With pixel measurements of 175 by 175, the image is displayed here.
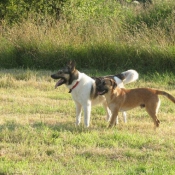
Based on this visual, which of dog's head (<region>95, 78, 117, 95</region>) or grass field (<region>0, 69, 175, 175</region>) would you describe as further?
dog's head (<region>95, 78, 117, 95</region>)

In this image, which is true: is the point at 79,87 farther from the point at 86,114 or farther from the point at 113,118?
the point at 113,118

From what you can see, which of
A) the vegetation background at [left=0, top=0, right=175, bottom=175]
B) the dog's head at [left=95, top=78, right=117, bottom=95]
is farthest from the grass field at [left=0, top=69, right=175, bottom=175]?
the dog's head at [left=95, top=78, right=117, bottom=95]

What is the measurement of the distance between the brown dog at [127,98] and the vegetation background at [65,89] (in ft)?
0.96

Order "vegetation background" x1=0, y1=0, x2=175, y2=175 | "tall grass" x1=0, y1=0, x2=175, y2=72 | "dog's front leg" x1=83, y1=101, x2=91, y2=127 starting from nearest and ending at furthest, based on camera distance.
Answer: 1. "vegetation background" x1=0, y1=0, x2=175, y2=175
2. "dog's front leg" x1=83, y1=101, x2=91, y2=127
3. "tall grass" x1=0, y1=0, x2=175, y2=72

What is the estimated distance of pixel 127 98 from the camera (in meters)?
8.58

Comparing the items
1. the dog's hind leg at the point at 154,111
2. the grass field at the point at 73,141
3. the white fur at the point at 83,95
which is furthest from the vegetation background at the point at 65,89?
the white fur at the point at 83,95

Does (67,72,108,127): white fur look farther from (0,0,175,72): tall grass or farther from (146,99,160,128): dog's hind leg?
(0,0,175,72): tall grass

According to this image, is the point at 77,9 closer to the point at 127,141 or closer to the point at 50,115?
the point at 50,115

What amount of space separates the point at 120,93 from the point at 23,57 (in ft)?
23.4

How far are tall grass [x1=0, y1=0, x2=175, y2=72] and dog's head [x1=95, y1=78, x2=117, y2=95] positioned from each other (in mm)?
5526

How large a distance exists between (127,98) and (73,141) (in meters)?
1.78

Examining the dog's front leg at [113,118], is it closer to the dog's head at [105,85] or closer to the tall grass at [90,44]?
the dog's head at [105,85]

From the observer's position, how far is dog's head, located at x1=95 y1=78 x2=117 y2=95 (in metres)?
8.36

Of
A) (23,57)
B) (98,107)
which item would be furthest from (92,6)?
(98,107)
